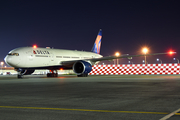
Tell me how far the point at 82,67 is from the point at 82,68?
12 centimetres

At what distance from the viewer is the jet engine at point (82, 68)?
26891 millimetres

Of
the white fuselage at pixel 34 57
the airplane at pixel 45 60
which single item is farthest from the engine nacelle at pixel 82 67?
the white fuselage at pixel 34 57

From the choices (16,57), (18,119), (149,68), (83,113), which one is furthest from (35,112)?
(149,68)

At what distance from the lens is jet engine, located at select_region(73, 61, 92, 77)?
26891 mm

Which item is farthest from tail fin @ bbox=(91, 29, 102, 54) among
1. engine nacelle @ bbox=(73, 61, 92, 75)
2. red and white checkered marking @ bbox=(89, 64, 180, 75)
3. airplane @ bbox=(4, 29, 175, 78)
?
engine nacelle @ bbox=(73, 61, 92, 75)

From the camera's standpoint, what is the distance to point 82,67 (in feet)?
93.6

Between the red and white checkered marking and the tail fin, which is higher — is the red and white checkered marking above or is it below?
below

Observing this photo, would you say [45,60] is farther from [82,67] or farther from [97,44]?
[97,44]

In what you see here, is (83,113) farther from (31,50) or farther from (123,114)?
(31,50)

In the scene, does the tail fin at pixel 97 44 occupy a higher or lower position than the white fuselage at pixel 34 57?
higher

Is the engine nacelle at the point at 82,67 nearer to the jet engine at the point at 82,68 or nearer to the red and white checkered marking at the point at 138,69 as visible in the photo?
the jet engine at the point at 82,68

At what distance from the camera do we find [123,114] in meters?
5.16

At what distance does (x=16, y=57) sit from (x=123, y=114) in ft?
69.5

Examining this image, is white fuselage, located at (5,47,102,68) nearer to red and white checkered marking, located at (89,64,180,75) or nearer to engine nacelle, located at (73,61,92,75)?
engine nacelle, located at (73,61,92,75)
